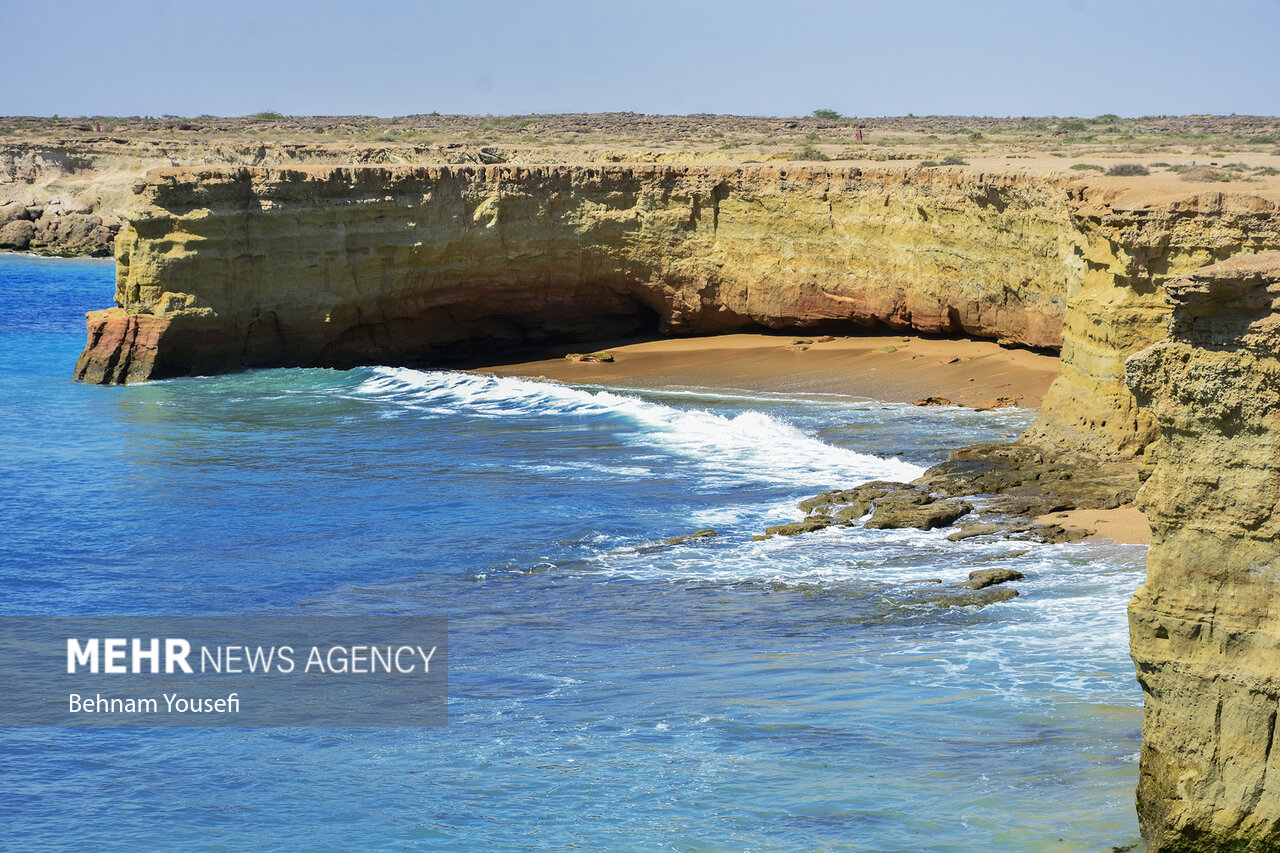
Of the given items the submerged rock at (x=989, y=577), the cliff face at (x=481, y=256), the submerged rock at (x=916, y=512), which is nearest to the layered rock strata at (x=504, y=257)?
the cliff face at (x=481, y=256)

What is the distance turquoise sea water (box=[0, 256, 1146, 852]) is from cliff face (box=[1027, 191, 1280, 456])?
2.68 meters

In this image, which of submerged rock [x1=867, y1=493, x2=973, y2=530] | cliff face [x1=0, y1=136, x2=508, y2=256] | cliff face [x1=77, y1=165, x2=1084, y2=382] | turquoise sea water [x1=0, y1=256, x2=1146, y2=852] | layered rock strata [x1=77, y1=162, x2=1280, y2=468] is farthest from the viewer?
cliff face [x1=0, y1=136, x2=508, y2=256]

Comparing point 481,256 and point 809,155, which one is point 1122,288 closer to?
point 481,256

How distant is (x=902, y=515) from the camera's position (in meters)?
17.5

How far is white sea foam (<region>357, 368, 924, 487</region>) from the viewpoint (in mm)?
21188

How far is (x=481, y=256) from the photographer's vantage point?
3309 centimetres

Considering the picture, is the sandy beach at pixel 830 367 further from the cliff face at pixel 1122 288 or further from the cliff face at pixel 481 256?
the cliff face at pixel 1122 288

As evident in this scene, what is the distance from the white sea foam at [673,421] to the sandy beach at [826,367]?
1.99 meters

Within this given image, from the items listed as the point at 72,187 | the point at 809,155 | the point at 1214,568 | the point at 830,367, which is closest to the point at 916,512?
the point at 1214,568

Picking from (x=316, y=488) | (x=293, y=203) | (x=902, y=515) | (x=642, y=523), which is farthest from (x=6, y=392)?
(x=902, y=515)
